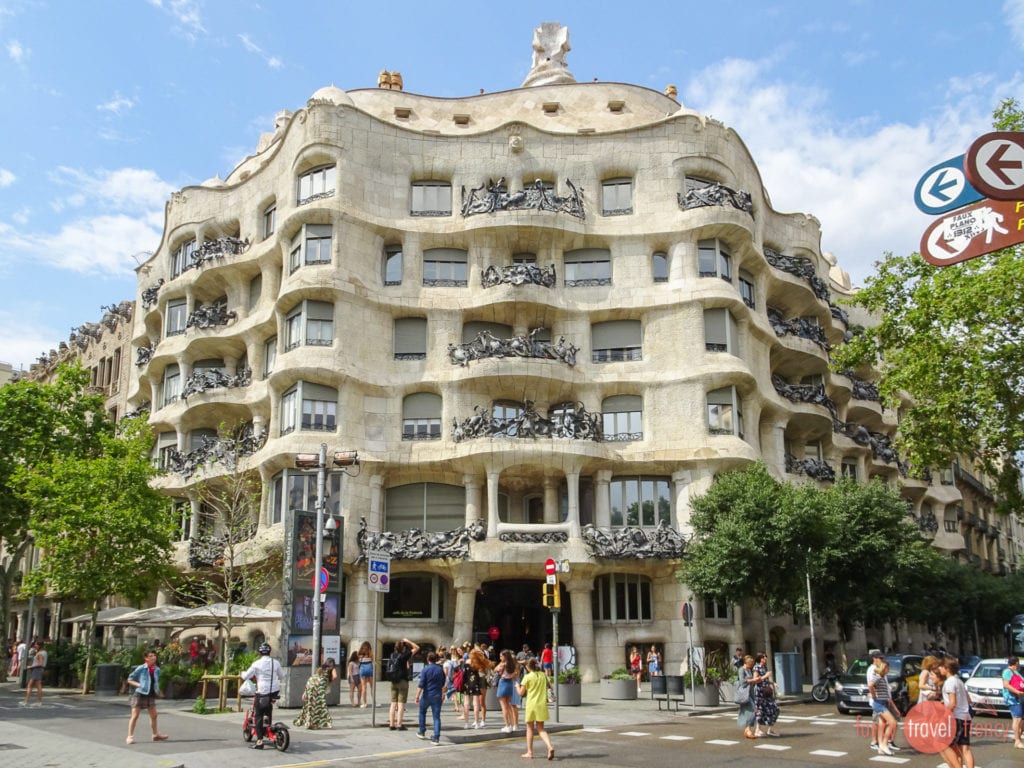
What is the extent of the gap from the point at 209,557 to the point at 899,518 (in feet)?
82.6

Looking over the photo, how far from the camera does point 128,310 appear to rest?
173 feet

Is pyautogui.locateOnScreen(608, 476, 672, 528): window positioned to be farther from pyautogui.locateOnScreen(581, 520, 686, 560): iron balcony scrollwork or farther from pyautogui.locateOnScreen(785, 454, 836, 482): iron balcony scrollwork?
pyautogui.locateOnScreen(785, 454, 836, 482): iron balcony scrollwork

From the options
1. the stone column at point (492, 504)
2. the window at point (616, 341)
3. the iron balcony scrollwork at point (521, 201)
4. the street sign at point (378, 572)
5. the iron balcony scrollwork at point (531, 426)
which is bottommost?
the street sign at point (378, 572)

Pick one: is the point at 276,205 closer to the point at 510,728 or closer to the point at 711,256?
the point at 711,256

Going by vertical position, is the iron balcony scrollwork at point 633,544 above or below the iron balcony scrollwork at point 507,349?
below

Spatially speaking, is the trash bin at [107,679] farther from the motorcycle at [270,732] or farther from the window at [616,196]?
the window at [616,196]

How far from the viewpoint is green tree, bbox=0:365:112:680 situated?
37625mm

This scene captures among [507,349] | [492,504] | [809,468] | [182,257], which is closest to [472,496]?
[492,504]

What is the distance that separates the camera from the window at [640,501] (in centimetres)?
3669

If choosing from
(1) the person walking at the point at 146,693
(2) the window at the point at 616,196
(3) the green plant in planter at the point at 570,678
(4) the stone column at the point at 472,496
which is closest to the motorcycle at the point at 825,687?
(3) the green plant in planter at the point at 570,678

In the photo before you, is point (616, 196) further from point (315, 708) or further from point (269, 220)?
point (315, 708)

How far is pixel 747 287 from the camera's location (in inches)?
1628

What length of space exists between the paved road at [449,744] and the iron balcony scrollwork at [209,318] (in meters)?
19.8

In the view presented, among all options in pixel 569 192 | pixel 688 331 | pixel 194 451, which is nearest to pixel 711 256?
pixel 688 331
